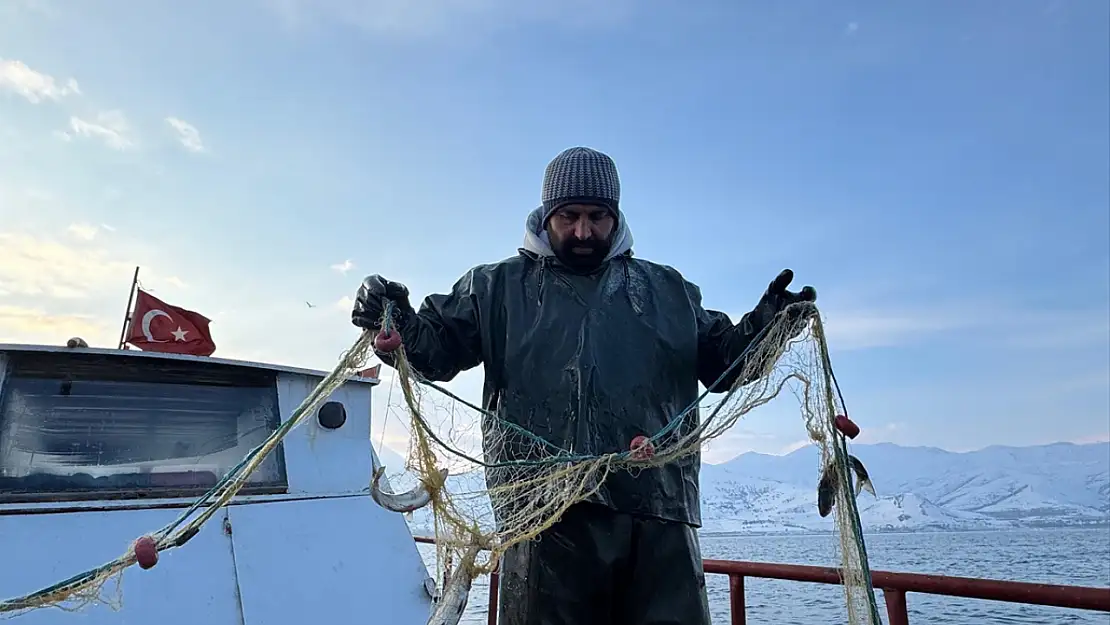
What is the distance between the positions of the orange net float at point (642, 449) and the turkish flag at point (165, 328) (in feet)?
14.0

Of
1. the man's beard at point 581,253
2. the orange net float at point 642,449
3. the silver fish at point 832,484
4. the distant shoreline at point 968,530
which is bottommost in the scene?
the distant shoreline at point 968,530

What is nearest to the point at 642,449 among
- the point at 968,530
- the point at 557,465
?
the point at 557,465

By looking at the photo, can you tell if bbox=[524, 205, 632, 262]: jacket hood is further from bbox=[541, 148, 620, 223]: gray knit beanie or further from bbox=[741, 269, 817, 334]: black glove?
bbox=[741, 269, 817, 334]: black glove

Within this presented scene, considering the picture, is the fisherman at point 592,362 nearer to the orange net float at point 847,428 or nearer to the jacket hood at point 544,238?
the jacket hood at point 544,238

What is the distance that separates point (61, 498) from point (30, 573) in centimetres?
41

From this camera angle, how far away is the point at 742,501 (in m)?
138

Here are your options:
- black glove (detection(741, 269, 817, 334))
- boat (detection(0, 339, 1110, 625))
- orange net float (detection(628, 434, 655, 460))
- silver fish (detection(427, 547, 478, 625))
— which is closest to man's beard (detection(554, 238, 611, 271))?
black glove (detection(741, 269, 817, 334))

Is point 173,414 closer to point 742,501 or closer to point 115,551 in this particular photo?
point 115,551

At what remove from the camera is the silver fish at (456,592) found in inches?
78.5

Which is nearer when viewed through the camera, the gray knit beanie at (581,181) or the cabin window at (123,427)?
the gray knit beanie at (581,181)

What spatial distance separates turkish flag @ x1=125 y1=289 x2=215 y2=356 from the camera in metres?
5.24

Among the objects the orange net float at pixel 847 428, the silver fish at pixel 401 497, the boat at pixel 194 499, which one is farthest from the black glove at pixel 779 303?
the boat at pixel 194 499

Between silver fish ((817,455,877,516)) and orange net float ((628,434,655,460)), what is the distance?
1.69 ft

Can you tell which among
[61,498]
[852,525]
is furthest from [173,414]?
[852,525]
